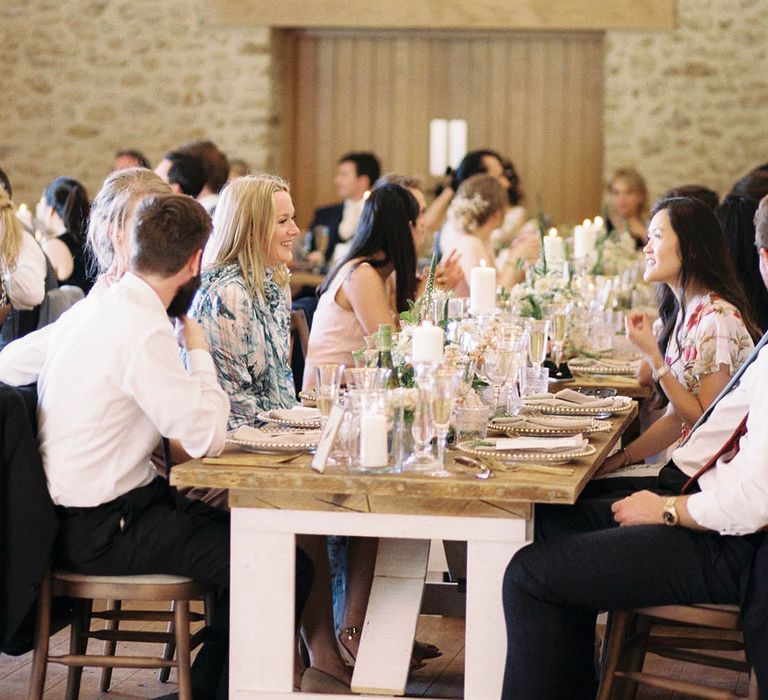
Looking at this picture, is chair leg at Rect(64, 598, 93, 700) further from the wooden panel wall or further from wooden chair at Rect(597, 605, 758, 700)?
the wooden panel wall

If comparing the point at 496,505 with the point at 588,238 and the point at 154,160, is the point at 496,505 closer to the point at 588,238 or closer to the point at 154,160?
the point at 588,238

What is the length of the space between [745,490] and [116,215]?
181cm

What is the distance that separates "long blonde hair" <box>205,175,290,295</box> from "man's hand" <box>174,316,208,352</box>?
57 centimetres

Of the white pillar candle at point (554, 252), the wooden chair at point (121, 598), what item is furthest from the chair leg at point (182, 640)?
the white pillar candle at point (554, 252)

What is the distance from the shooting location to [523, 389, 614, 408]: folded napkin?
3515 mm

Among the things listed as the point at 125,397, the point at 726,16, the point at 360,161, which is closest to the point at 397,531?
the point at 125,397

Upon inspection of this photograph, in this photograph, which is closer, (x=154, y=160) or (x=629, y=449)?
(x=629, y=449)

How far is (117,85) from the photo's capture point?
10.5 metres

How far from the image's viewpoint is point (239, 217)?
371cm

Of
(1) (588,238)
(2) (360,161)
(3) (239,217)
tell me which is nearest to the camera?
(3) (239,217)

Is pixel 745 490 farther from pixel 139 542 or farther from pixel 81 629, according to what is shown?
pixel 81 629

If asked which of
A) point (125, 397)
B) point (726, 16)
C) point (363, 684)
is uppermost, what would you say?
point (726, 16)

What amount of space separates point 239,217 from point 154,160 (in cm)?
714

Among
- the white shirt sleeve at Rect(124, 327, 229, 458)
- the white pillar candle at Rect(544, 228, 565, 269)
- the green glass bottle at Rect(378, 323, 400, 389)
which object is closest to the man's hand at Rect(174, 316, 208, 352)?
the white shirt sleeve at Rect(124, 327, 229, 458)
